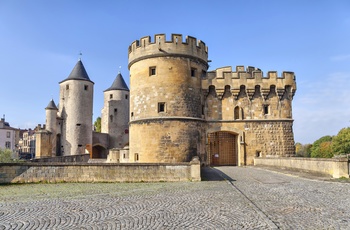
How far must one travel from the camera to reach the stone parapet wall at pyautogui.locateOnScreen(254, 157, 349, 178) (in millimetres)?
12953

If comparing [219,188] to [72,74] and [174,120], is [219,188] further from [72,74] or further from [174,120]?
[72,74]

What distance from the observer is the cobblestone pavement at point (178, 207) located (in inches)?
237

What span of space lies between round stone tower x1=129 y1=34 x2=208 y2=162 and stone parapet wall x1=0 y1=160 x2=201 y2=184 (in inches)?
288

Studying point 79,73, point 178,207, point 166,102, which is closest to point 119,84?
point 79,73

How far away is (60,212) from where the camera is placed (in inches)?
281

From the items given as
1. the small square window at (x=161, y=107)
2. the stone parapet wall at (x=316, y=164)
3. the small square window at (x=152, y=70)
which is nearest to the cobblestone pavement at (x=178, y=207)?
the stone parapet wall at (x=316, y=164)

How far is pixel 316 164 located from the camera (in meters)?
15.5

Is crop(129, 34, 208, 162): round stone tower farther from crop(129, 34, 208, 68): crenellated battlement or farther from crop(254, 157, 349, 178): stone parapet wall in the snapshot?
crop(254, 157, 349, 178): stone parapet wall

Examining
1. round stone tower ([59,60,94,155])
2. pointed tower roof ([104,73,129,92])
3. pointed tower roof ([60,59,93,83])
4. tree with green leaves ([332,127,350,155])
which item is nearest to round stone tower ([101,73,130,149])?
pointed tower roof ([104,73,129,92])

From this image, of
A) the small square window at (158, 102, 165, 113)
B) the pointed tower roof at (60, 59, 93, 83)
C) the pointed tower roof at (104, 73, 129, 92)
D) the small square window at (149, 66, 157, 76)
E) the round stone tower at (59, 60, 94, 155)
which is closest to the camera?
the small square window at (158, 102, 165, 113)

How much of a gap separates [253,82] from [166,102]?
725 centimetres

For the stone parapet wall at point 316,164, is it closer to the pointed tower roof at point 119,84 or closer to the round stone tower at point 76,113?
the round stone tower at point 76,113

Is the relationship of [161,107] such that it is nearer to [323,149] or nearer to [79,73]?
[79,73]

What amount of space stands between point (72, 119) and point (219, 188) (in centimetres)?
3477
